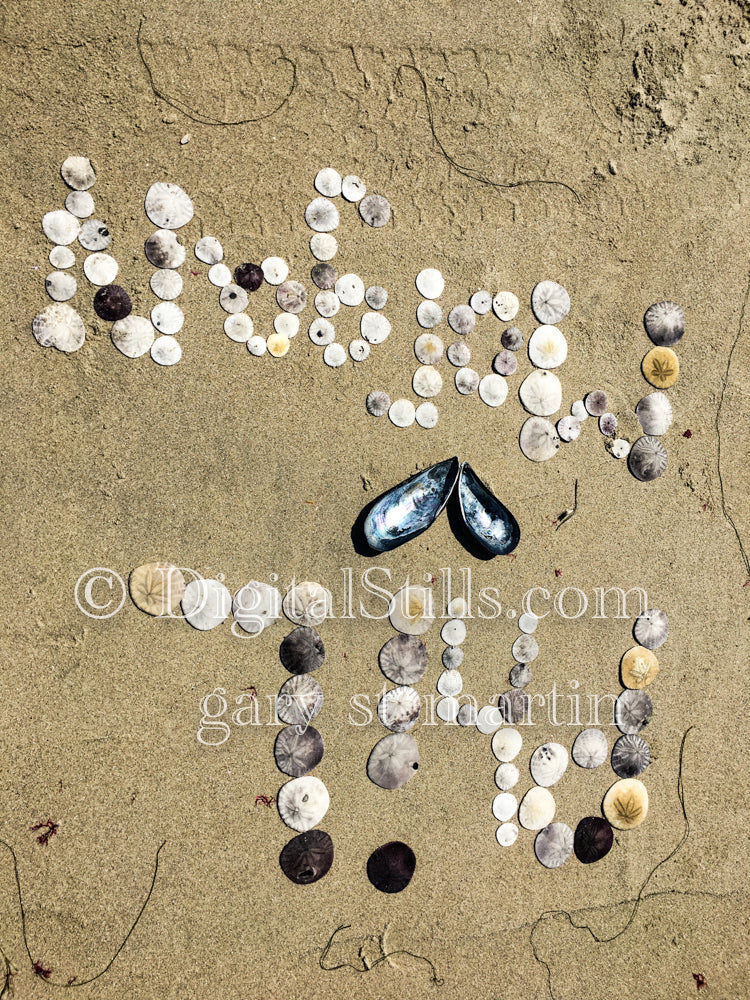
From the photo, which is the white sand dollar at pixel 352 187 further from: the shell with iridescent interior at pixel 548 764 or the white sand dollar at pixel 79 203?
the shell with iridescent interior at pixel 548 764

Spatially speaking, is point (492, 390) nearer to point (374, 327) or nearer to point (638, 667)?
point (374, 327)

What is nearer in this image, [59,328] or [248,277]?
[59,328]

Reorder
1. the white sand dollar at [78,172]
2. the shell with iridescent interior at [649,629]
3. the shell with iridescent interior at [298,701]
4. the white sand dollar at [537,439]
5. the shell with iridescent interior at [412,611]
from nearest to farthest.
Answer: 1. the white sand dollar at [78,172]
2. the shell with iridescent interior at [298,701]
3. the shell with iridescent interior at [412,611]
4. the white sand dollar at [537,439]
5. the shell with iridescent interior at [649,629]

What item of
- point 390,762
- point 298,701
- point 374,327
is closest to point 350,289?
point 374,327

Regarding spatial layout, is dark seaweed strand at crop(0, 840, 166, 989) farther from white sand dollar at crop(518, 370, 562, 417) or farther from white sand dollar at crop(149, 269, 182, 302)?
white sand dollar at crop(518, 370, 562, 417)

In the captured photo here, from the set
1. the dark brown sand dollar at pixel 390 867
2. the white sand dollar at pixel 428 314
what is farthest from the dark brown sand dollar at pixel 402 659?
the white sand dollar at pixel 428 314

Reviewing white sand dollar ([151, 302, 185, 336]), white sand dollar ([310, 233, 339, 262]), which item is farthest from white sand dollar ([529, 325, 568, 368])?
white sand dollar ([151, 302, 185, 336])
